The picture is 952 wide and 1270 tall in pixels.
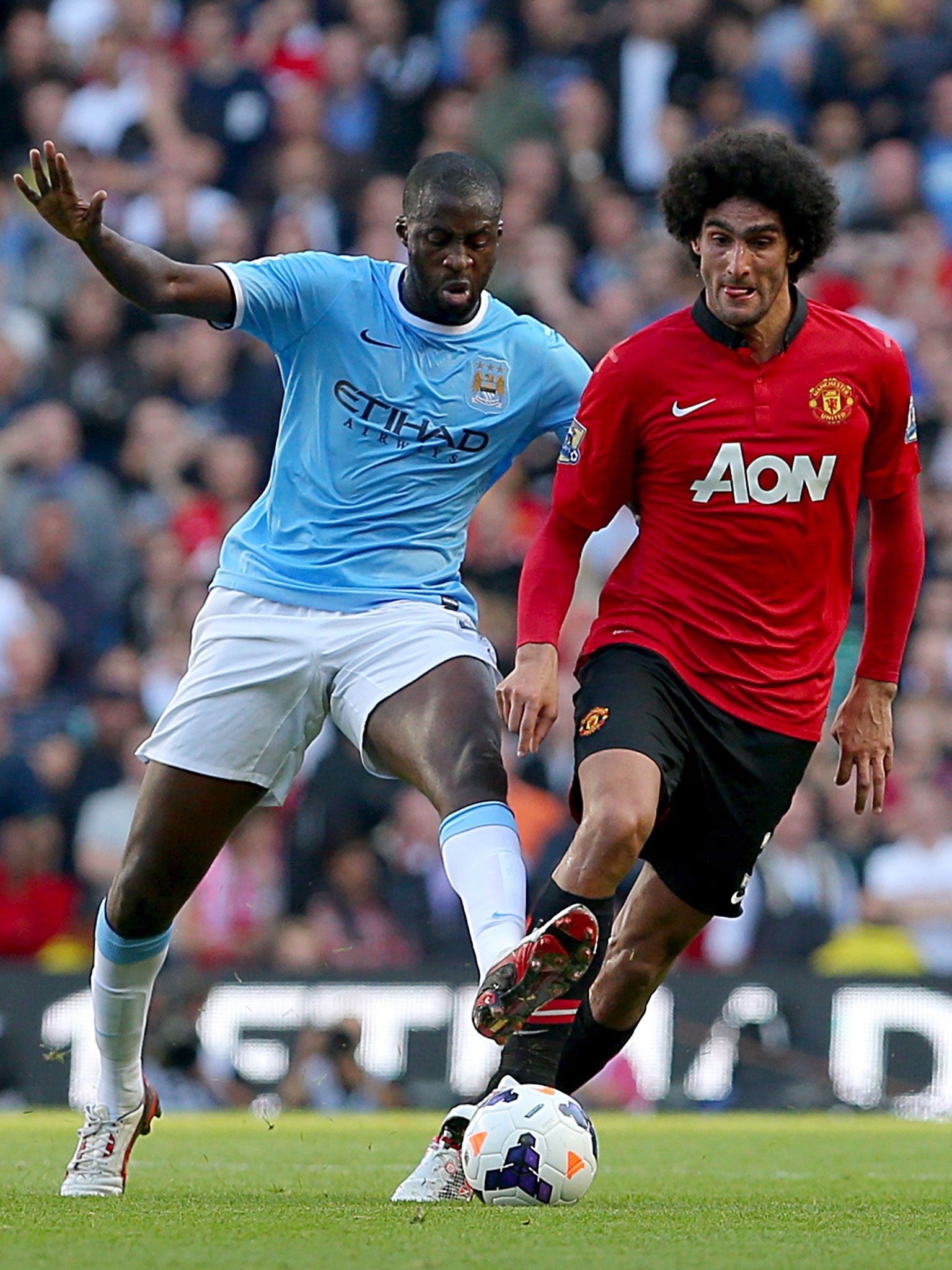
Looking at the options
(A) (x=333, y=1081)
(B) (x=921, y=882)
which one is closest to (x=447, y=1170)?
(A) (x=333, y=1081)

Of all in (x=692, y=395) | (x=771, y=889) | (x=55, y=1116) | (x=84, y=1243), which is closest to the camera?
→ (x=84, y=1243)

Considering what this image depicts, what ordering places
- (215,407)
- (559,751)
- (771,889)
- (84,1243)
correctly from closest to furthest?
(84,1243)
(771,889)
(559,751)
(215,407)

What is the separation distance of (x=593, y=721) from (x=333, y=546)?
87cm

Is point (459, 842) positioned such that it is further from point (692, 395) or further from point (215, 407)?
point (215, 407)

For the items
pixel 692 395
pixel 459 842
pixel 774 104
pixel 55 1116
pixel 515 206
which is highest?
pixel 774 104

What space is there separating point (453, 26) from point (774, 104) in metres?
2.41

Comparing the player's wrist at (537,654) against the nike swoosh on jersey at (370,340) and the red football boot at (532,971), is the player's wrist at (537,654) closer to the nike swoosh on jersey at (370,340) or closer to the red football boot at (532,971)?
the red football boot at (532,971)

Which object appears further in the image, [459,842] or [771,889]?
[771,889]

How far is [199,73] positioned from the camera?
14969 mm

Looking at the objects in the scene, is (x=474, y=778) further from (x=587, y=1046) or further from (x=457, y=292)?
(x=457, y=292)

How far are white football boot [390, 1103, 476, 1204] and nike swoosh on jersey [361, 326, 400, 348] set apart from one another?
199 cm

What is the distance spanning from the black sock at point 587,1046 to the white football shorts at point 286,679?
91 cm

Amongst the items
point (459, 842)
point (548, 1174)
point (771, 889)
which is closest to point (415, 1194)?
point (548, 1174)

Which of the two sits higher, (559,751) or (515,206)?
(515,206)
